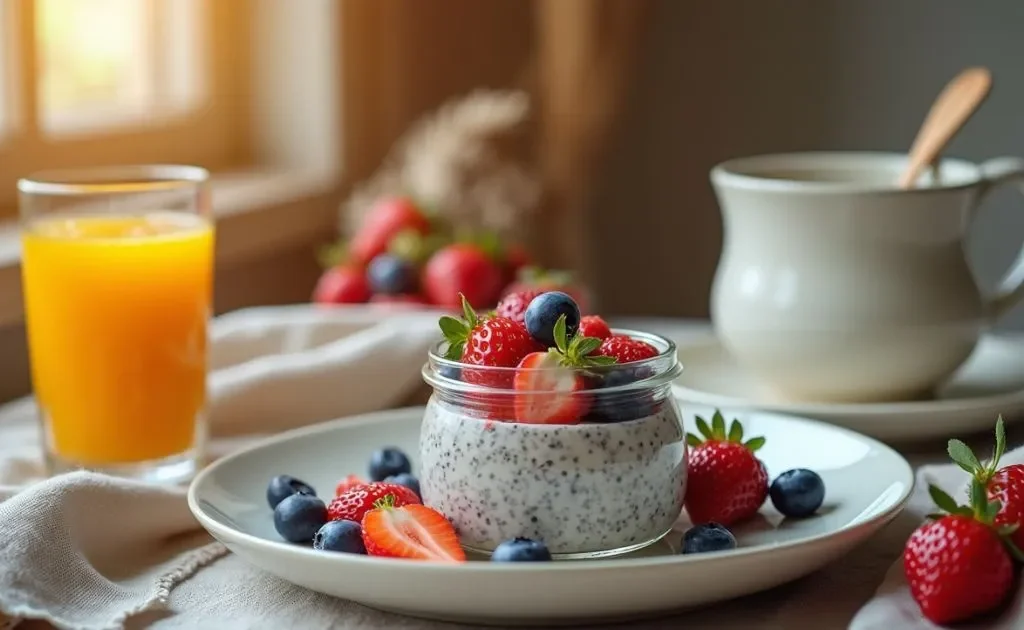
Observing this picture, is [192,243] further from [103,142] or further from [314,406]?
[103,142]

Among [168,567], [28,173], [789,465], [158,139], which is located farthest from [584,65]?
[168,567]

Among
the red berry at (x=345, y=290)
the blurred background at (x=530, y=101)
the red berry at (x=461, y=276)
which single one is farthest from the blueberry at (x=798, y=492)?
the blurred background at (x=530, y=101)

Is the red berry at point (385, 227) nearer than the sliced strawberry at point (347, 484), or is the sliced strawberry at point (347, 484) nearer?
the sliced strawberry at point (347, 484)

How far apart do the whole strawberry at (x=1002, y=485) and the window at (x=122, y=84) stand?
4.53 feet

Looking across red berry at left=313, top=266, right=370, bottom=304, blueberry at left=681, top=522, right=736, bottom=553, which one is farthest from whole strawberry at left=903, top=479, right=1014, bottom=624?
red berry at left=313, top=266, right=370, bottom=304

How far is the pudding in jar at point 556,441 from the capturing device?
2.88ft

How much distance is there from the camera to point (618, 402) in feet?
2.95

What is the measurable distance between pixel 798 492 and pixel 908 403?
0.35 m

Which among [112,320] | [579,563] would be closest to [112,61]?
[112,320]

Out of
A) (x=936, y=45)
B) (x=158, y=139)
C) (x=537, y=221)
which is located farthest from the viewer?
(x=936, y=45)

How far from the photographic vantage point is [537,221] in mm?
2838

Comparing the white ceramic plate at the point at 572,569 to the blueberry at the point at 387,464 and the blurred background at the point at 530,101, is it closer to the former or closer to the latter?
the blueberry at the point at 387,464

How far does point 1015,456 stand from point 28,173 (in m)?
1.43

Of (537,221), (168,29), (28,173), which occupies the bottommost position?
(537,221)
